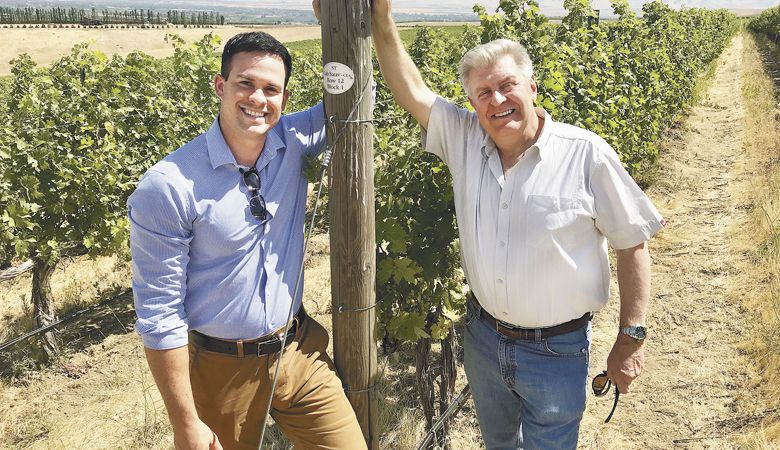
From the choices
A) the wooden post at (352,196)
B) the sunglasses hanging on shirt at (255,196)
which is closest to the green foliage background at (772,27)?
the wooden post at (352,196)

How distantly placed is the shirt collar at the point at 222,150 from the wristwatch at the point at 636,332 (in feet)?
4.93

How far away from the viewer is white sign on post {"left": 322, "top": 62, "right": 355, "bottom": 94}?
80.1 inches

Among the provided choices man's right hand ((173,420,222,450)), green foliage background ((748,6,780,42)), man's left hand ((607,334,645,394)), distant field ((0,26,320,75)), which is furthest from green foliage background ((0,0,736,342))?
distant field ((0,26,320,75))

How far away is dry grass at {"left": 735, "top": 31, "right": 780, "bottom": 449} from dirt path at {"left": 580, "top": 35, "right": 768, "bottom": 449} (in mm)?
127

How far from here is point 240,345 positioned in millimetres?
2117

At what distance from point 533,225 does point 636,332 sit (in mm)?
616

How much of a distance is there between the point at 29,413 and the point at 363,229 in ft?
12.6

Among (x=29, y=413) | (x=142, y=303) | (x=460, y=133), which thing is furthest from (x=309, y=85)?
(x=142, y=303)

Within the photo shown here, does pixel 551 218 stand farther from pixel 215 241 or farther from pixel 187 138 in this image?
pixel 187 138

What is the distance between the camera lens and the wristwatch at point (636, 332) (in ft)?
7.69

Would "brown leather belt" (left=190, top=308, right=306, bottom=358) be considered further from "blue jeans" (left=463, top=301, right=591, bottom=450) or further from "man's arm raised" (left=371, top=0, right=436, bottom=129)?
"man's arm raised" (left=371, top=0, right=436, bottom=129)

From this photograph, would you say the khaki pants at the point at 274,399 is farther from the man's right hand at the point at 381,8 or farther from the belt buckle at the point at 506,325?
the man's right hand at the point at 381,8

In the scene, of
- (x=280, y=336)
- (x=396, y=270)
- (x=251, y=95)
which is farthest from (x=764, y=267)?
(x=251, y=95)

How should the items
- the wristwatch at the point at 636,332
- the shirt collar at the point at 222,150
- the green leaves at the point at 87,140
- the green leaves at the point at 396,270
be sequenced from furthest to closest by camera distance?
the green leaves at the point at 87,140
the green leaves at the point at 396,270
the wristwatch at the point at 636,332
the shirt collar at the point at 222,150
